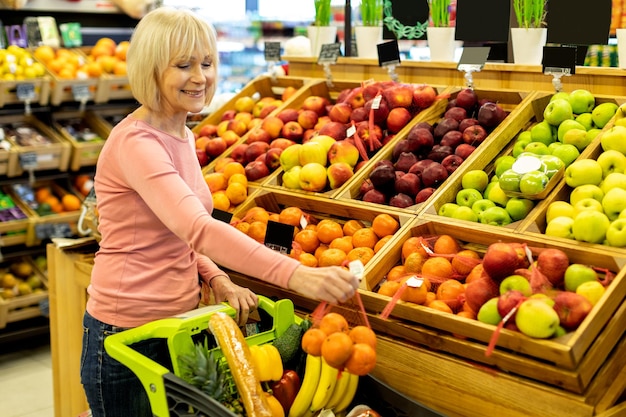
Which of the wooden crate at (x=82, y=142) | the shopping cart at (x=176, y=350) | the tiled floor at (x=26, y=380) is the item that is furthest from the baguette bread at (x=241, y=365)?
the wooden crate at (x=82, y=142)

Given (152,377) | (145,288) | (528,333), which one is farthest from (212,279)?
(528,333)

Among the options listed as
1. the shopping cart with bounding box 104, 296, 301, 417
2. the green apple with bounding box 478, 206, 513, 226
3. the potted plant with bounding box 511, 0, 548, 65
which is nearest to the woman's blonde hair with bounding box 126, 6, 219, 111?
the shopping cart with bounding box 104, 296, 301, 417

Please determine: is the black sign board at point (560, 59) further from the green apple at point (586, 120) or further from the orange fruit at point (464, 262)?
the orange fruit at point (464, 262)

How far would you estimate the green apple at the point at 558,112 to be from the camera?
98.3 inches

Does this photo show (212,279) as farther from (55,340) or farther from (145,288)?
(55,340)

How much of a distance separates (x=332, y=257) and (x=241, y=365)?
69 centimetres

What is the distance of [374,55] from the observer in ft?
12.0

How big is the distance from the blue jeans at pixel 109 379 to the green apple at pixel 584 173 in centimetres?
128

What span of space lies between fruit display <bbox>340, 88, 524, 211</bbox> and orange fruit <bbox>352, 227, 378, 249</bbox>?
6.2 inches

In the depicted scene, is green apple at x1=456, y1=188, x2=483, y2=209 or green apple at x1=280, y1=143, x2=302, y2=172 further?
green apple at x1=280, y1=143, x2=302, y2=172

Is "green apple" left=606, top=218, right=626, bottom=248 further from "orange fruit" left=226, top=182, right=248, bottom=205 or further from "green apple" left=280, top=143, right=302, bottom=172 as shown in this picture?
"orange fruit" left=226, top=182, right=248, bottom=205

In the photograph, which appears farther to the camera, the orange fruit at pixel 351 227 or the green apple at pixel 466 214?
the orange fruit at pixel 351 227

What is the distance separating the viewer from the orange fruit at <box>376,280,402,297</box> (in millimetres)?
2098

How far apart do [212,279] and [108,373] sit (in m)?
0.40
